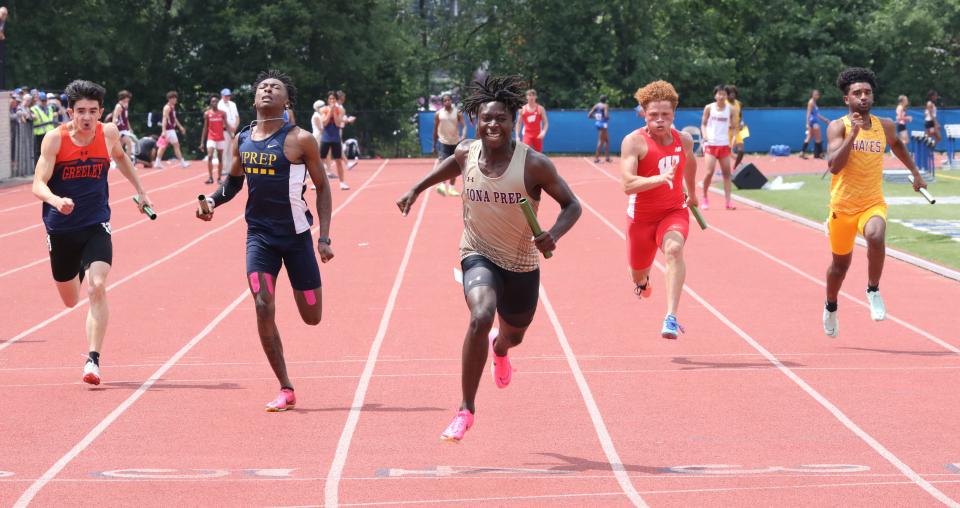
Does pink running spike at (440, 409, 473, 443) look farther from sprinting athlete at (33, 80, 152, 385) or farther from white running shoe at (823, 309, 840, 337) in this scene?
white running shoe at (823, 309, 840, 337)

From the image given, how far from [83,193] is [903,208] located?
1506cm

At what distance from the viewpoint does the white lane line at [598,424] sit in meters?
6.19

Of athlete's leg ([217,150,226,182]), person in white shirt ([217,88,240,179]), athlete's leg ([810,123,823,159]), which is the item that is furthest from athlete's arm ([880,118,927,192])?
athlete's leg ([810,123,823,159])

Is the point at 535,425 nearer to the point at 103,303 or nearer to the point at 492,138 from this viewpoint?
the point at 492,138

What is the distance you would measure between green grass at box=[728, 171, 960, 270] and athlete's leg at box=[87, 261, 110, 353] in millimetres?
8943

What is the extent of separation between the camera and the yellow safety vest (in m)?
29.5

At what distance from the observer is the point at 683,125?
42.4 m

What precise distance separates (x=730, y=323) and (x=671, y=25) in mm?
40550

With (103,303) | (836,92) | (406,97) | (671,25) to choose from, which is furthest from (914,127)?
(103,303)

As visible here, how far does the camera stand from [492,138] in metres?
6.89

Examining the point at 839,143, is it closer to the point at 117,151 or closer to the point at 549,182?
the point at 549,182

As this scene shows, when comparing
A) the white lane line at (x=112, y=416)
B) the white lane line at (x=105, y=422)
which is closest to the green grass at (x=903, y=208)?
the white lane line at (x=112, y=416)

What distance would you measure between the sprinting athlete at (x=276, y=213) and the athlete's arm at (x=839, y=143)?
12.6ft

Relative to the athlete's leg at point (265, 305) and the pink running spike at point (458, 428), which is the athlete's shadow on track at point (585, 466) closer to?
the pink running spike at point (458, 428)
